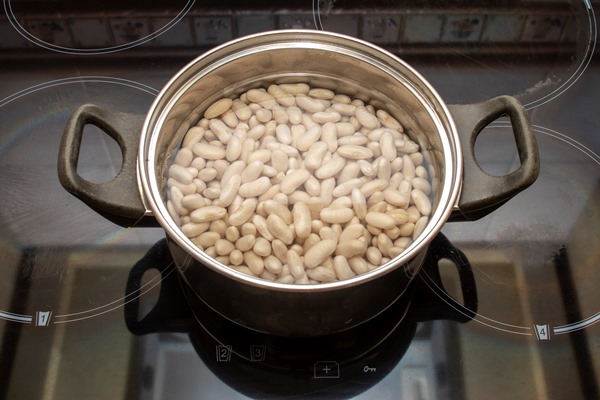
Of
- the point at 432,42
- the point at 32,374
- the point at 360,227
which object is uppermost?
the point at 432,42

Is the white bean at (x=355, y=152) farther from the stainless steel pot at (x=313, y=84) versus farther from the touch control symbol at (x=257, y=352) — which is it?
the touch control symbol at (x=257, y=352)

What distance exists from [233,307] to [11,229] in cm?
27

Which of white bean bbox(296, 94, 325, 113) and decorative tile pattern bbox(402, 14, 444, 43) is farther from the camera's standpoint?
decorative tile pattern bbox(402, 14, 444, 43)

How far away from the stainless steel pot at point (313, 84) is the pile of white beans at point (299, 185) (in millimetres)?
19

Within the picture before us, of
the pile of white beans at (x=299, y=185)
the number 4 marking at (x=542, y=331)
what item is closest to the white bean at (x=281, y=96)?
the pile of white beans at (x=299, y=185)

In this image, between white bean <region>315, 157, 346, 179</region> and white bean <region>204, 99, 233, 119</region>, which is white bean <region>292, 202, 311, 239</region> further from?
white bean <region>204, 99, 233, 119</region>

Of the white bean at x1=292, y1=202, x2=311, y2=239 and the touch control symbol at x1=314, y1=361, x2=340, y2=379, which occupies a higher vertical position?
the white bean at x1=292, y1=202, x2=311, y2=239

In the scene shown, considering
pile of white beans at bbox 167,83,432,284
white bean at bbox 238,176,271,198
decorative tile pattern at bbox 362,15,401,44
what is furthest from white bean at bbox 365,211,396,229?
decorative tile pattern at bbox 362,15,401,44

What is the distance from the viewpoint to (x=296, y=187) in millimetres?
595

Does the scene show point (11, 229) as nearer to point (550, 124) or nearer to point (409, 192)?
point (409, 192)

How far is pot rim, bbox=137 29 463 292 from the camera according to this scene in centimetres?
47

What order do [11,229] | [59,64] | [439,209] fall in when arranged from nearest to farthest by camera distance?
[439,209], [11,229], [59,64]

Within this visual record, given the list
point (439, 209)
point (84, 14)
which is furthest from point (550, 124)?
point (84, 14)

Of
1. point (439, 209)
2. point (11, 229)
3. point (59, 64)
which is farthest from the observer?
point (59, 64)
